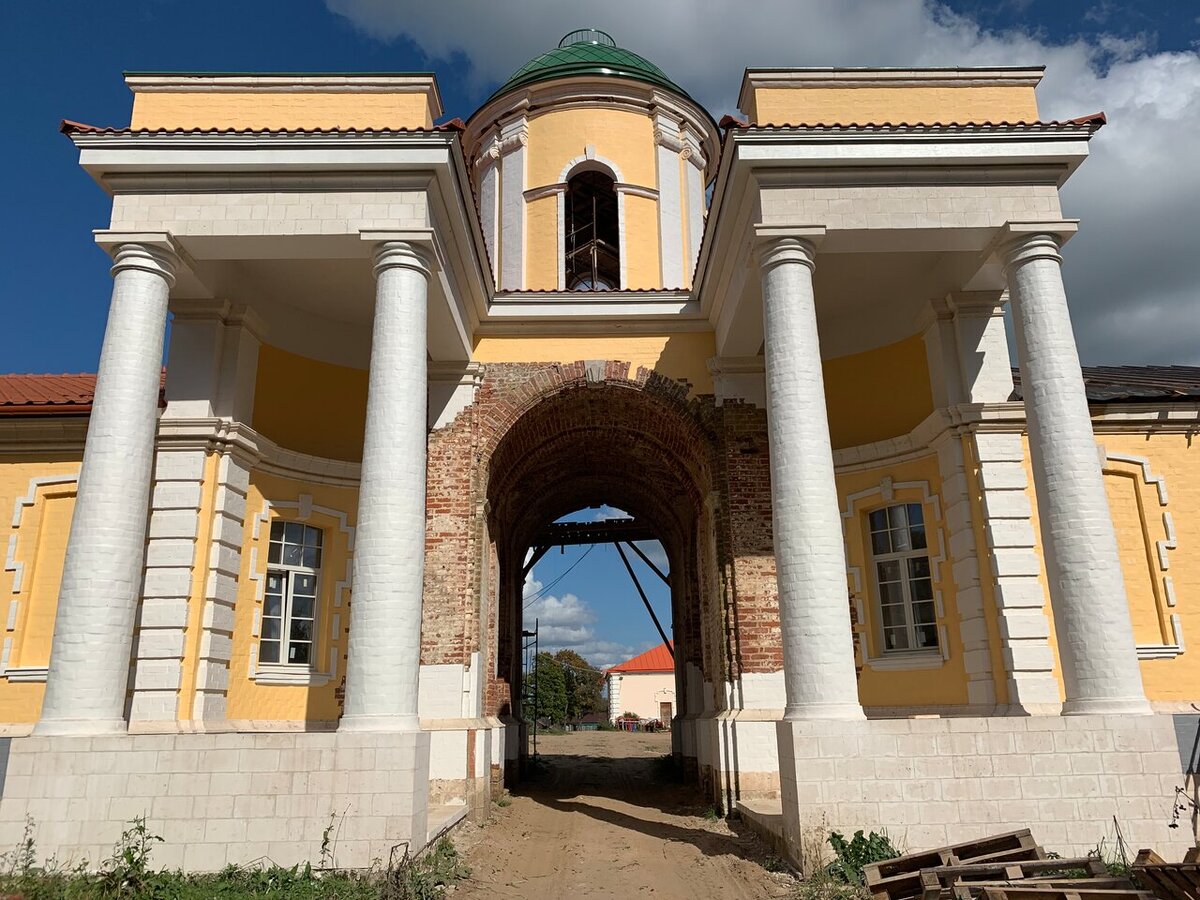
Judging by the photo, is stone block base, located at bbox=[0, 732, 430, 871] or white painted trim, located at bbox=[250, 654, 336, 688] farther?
white painted trim, located at bbox=[250, 654, 336, 688]

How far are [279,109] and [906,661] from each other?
34.5ft

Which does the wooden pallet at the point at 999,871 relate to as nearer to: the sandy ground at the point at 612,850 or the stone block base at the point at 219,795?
the sandy ground at the point at 612,850

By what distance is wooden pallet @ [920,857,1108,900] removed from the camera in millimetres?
6168

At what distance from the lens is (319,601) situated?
11.9m

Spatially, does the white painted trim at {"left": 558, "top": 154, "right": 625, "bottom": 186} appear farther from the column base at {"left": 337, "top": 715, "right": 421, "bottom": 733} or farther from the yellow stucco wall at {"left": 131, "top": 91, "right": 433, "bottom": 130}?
the column base at {"left": 337, "top": 715, "right": 421, "bottom": 733}

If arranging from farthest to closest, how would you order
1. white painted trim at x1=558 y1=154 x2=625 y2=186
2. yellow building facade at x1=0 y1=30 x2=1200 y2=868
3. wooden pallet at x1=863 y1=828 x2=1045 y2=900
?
white painted trim at x1=558 y1=154 x2=625 y2=186 → yellow building facade at x1=0 y1=30 x2=1200 y2=868 → wooden pallet at x1=863 y1=828 x2=1045 y2=900

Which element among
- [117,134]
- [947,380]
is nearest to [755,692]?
[947,380]

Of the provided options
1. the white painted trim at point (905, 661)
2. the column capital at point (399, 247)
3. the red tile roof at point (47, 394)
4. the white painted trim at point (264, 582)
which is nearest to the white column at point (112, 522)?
the red tile roof at point (47, 394)

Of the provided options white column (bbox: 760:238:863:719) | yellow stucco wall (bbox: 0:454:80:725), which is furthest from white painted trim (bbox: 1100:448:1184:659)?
yellow stucco wall (bbox: 0:454:80:725)

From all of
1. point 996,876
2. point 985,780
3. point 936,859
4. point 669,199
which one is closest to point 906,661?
point 985,780

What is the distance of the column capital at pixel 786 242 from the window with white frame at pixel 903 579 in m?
4.49

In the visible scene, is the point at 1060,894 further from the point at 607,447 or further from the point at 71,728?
the point at 607,447

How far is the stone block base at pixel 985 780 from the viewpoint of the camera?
7473 mm

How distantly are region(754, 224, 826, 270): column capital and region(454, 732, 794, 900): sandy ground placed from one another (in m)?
6.07
